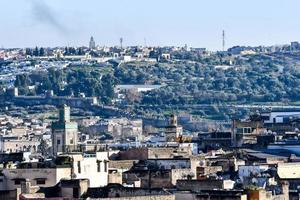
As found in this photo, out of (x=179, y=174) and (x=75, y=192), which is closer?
(x=75, y=192)

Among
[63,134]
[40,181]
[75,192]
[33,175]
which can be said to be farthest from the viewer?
[63,134]

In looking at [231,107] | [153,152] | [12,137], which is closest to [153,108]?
[231,107]

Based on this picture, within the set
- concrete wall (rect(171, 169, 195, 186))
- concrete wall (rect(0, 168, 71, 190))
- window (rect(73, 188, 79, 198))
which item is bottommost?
concrete wall (rect(171, 169, 195, 186))

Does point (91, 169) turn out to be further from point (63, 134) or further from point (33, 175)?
point (63, 134)

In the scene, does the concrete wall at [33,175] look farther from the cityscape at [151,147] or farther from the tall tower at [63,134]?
the tall tower at [63,134]

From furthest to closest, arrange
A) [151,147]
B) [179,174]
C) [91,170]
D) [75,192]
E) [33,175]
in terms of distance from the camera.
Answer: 1. [151,147]
2. [179,174]
3. [91,170]
4. [33,175]
5. [75,192]

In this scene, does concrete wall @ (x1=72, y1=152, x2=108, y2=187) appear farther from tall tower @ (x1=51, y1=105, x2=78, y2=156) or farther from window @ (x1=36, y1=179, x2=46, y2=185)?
tall tower @ (x1=51, y1=105, x2=78, y2=156)

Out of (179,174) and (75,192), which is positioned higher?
(75,192)

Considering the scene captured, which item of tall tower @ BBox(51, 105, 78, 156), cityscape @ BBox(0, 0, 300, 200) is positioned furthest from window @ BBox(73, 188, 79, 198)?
tall tower @ BBox(51, 105, 78, 156)

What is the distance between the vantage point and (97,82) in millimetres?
193875

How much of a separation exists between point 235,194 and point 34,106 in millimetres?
135214

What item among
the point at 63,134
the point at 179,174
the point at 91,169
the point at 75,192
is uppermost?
the point at 91,169

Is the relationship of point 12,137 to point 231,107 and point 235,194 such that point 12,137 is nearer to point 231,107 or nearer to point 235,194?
point 231,107

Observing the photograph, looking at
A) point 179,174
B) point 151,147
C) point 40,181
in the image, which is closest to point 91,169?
point 40,181
